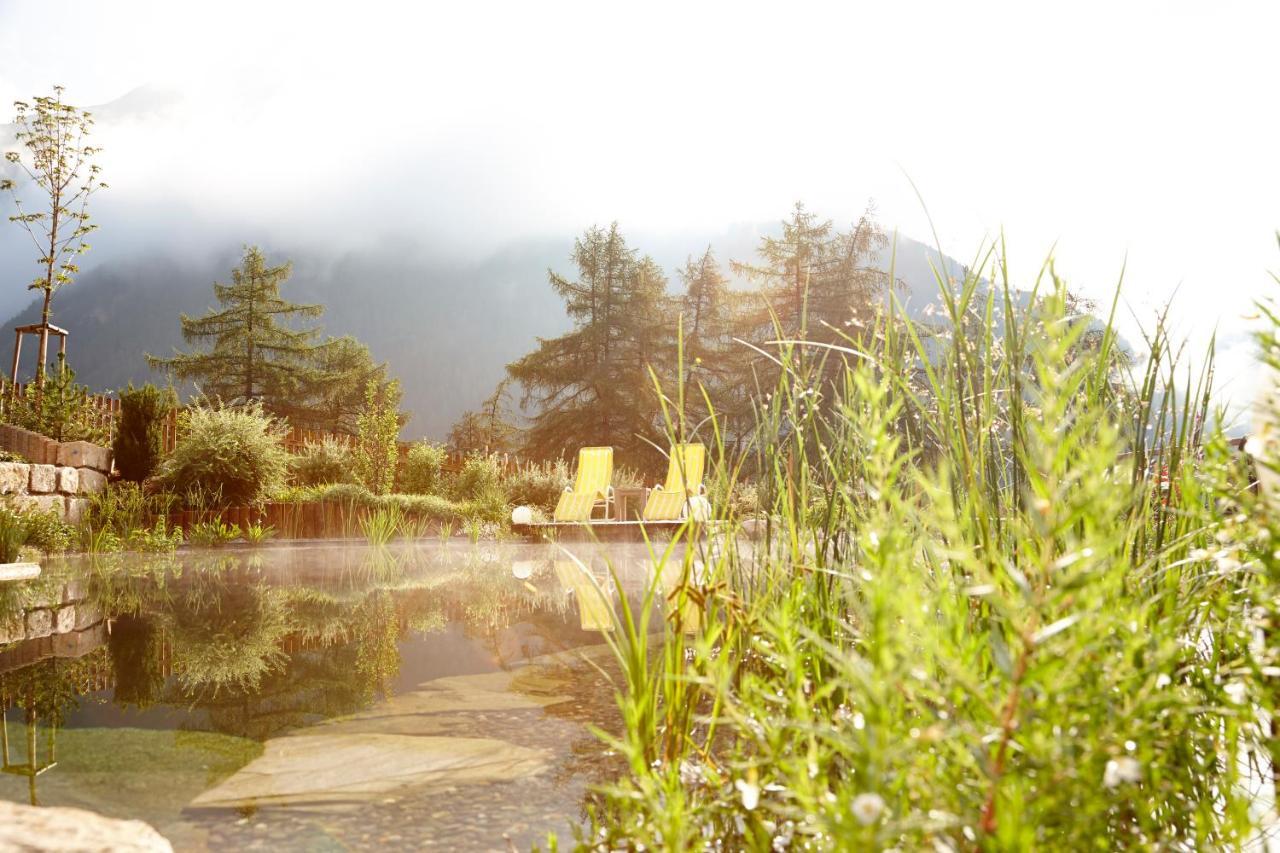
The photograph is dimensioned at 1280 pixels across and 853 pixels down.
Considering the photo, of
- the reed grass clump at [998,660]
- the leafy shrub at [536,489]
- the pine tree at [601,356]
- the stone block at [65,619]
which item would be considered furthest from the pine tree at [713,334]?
the reed grass clump at [998,660]

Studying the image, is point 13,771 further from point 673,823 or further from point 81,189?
point 81,189

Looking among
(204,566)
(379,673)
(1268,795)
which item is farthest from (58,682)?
(204,566)

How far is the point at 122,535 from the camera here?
9.98 metres

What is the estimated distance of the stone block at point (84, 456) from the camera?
10438 mm

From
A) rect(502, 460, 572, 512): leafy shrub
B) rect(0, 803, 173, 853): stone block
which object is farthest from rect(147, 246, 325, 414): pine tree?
rect(0, 803, 173, 853): stone block

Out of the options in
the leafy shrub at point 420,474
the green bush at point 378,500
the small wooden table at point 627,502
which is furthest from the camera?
the leafy shrub at point 420,474

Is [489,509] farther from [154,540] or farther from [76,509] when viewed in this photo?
[76,509]

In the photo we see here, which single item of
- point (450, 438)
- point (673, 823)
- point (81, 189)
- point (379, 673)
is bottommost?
point (379, 673)

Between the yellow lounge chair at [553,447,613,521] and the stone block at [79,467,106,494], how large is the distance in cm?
588

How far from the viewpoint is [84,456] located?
10719 millimetres

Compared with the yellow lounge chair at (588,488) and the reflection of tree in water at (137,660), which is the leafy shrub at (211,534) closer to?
the yellow lounge chair at (588,488)

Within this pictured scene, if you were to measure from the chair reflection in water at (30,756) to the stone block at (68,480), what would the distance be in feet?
29.0

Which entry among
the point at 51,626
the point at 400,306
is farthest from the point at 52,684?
the point at 400,306

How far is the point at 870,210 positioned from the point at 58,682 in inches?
960
